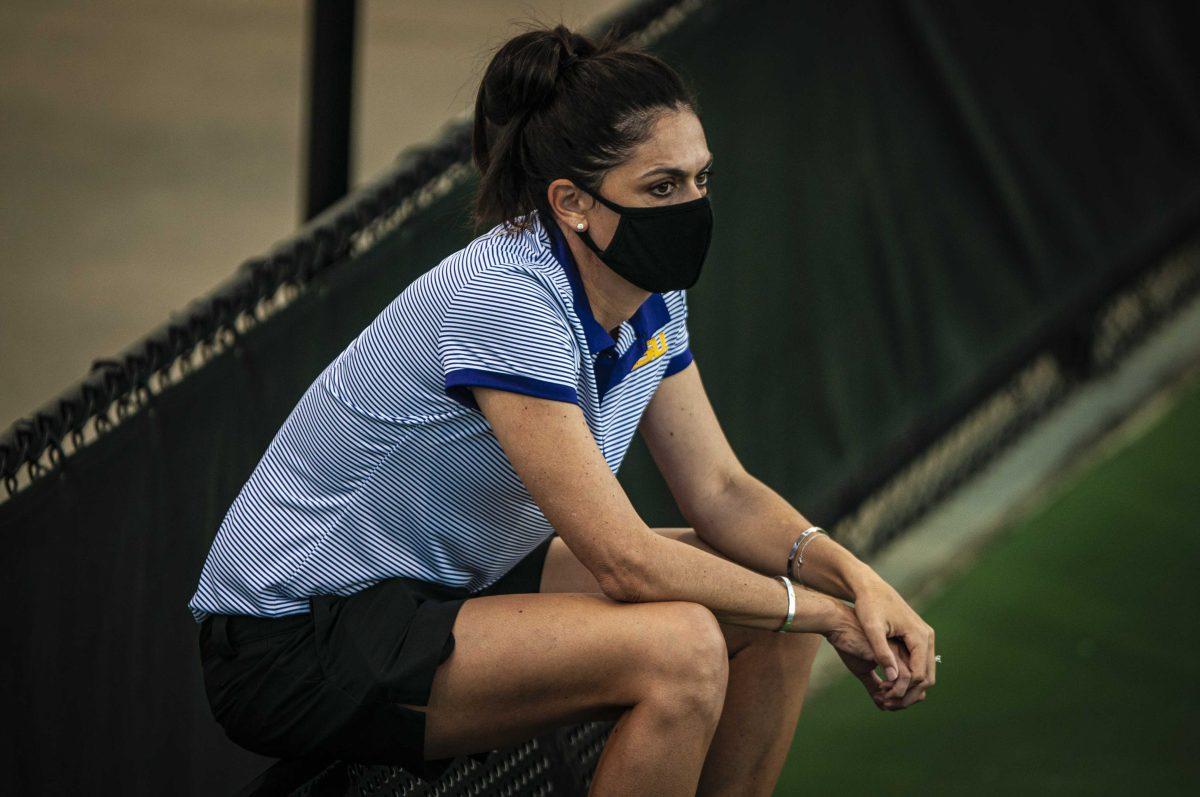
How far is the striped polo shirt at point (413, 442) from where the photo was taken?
181 cm

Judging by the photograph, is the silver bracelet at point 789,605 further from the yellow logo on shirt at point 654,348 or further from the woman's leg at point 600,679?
the yellow logo on shirt at point 654,348

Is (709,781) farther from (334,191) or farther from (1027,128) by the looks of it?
A: (1027,128)

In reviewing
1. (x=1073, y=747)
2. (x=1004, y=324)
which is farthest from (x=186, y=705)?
(x=1004, y=324)

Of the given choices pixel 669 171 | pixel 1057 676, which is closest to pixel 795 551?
pixel 669 171

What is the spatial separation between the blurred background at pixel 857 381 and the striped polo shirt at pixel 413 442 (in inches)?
9.2

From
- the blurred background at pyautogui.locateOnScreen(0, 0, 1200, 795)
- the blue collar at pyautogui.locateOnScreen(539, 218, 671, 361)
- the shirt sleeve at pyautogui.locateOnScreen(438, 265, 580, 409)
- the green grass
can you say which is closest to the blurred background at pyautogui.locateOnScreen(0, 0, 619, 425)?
the blurred background at pyautogui.locateOnScreen(0, 0, 1200, 795)

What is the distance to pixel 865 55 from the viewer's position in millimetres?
3426

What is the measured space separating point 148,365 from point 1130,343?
308 centimetres

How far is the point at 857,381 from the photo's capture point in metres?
3.46

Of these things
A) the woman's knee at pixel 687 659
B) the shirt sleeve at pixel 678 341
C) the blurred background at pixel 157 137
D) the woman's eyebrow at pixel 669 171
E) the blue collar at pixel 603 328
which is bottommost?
the woman's knee at pixel 687 659

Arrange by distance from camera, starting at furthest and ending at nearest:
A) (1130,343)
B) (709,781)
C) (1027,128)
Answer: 1. (1130,343)
2. (1027,128)
3. (709,781)

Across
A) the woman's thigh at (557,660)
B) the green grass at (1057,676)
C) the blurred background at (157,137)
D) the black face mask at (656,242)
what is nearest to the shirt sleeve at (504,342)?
the black face mask at (656,242)

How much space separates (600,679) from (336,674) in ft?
Result: 1.00

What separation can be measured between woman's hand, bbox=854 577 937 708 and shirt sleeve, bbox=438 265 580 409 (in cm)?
48
